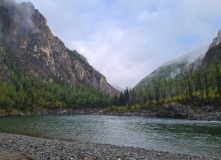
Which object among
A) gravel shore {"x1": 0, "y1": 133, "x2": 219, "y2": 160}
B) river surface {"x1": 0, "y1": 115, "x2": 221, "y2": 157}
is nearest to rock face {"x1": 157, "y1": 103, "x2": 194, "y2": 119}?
river surface {"x1": 0, "y1": 115, "x2": 221, "y2": 157}

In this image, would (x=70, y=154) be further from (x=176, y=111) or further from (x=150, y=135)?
(x=176, y=111)

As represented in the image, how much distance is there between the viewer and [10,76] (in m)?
189

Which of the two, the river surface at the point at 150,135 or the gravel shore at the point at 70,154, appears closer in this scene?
the gravel shore at the point at 70,154

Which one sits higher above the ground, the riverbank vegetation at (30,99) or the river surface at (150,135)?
the riverbank vegetation at (30,99)

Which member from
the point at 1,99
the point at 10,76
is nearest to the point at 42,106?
the point at 1,99

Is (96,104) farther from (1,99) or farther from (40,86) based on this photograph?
(1,99)

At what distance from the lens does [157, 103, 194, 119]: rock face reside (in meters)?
71.0

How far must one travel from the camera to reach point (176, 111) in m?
75.4

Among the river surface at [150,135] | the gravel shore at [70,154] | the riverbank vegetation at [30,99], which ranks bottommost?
the river surface at [150,135]

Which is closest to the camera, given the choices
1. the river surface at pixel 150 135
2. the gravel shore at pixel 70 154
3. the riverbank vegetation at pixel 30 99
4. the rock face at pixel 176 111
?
the gravel shore at pixel 70 154

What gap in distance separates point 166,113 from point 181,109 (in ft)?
27.4

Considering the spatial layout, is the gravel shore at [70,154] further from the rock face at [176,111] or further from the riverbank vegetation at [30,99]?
the riverbank vegetation at [30,99]

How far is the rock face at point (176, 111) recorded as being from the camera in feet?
233

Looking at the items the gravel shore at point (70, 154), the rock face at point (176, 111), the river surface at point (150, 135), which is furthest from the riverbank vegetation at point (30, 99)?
the gravel shore at point (70, 154)
